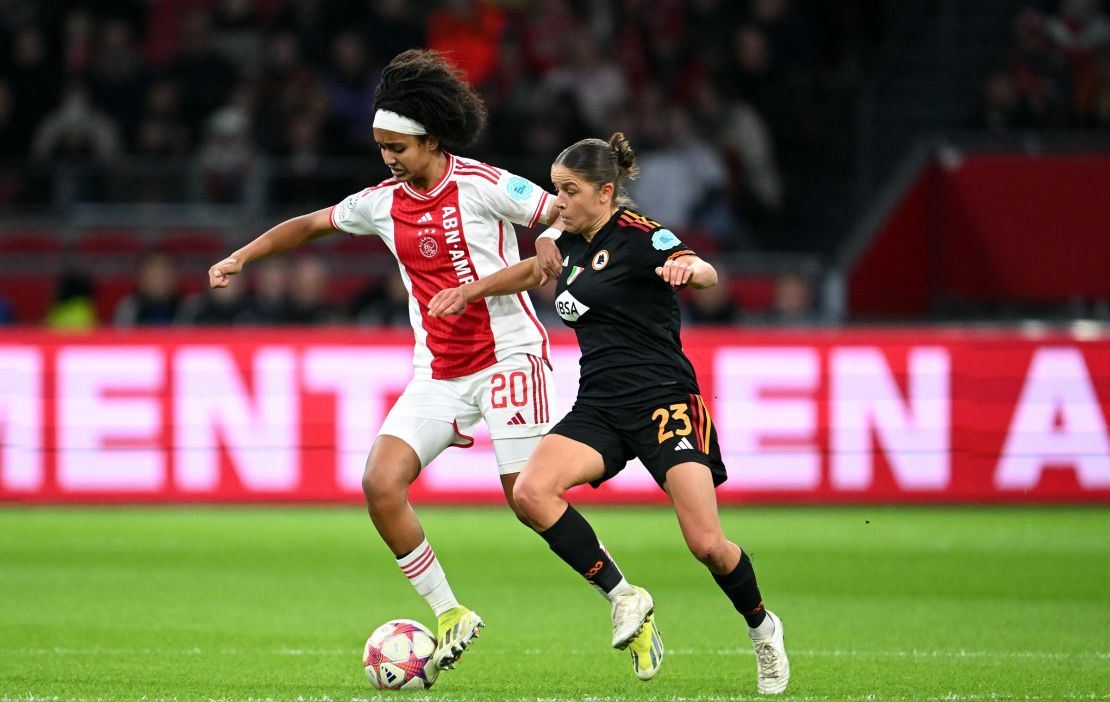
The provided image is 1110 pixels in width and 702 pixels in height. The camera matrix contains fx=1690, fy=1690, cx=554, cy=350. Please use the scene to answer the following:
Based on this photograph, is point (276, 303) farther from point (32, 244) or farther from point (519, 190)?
point (519, 190)

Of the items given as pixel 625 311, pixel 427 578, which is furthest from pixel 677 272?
pixel 427 578

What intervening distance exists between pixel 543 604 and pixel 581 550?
281 centimetres

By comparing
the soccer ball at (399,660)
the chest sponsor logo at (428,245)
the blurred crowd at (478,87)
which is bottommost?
the soccer ball at (399,660)

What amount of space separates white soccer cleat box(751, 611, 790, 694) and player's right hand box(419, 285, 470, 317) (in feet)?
5.42

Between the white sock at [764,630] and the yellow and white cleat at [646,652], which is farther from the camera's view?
the white sock at [764,630]

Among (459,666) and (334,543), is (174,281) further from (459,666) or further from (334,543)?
(459,666)

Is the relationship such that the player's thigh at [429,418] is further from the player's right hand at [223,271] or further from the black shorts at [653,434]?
the player's right hand at [223,271]

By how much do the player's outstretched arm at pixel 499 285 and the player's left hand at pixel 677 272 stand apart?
697 mm

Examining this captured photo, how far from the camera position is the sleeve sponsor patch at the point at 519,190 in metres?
6.80

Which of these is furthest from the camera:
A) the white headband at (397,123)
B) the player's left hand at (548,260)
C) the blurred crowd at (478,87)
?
the blurred crowd at (478,87)

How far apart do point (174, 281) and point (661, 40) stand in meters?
5.52

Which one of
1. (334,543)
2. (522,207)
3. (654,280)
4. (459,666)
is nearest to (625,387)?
(654,280)

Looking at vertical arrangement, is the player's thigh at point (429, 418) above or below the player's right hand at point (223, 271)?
below

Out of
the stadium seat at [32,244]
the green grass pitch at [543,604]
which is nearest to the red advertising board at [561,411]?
the green grass pitch at [543,604]
